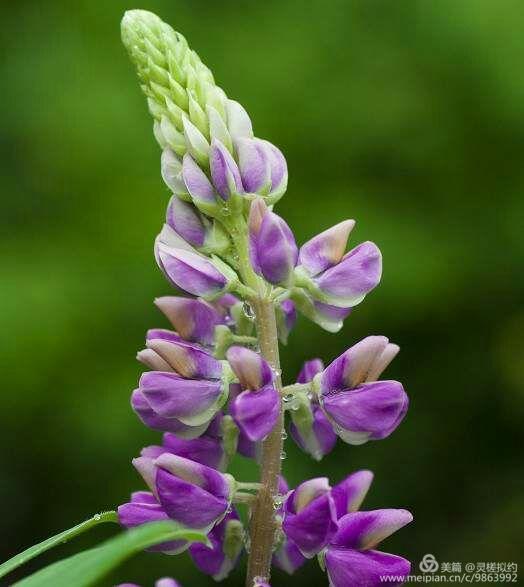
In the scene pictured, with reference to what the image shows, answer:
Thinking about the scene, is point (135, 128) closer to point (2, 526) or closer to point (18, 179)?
point (18, 179)

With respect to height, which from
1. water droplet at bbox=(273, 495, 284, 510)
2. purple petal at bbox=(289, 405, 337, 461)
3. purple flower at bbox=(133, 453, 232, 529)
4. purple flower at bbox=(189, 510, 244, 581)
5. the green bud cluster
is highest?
the green bud cluster

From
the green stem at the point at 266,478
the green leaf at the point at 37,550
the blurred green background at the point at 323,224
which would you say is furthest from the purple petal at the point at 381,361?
the blurred green background at the point at 323,224

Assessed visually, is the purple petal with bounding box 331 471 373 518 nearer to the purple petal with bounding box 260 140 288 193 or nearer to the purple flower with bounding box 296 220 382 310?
the purple flower with bounding box 296 220 382 310

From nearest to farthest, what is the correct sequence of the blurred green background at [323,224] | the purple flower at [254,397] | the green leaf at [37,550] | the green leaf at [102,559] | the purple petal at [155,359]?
the green leaf at [102,559], the green leaf at [37,550], the purple flower at [254,397], the purple petal at [155,359], the blurred green background at [323,224]

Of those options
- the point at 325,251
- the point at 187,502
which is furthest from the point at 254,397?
the point at 325,251

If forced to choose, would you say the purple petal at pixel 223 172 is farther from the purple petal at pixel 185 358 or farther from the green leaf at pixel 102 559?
the green leaf at pixel 102 559

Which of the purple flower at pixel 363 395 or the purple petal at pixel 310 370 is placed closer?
the purple flower at pixel 363 395

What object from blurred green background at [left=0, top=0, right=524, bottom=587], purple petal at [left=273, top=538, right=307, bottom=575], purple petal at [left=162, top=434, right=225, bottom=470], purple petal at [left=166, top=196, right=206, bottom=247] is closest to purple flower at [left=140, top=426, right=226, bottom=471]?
purple petal at [left=162, top=434, right=225, bottom=470]
